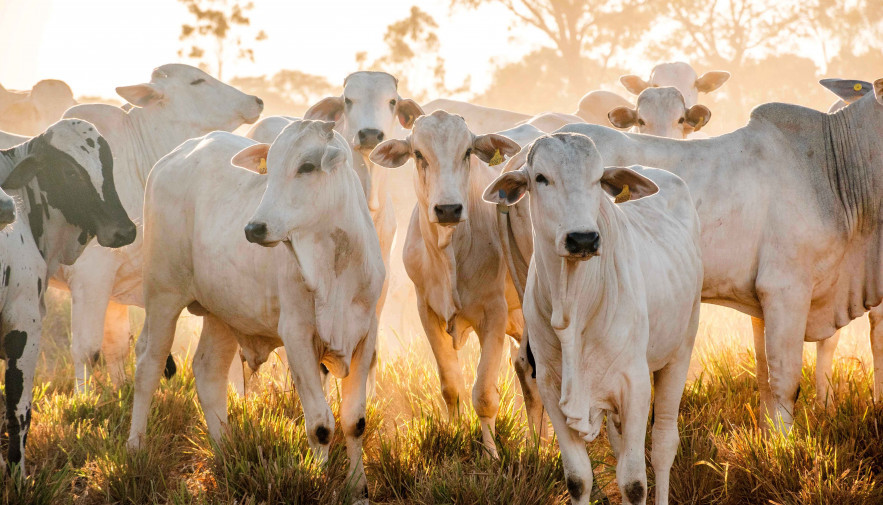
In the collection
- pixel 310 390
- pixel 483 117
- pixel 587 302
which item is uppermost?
pixel 483 117

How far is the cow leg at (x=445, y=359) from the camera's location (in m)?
6.18

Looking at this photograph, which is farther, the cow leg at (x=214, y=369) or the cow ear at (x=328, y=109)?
the cow ear at (x=328, y=109)

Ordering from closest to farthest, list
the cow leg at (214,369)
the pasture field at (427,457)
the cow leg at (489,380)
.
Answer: the pasture field at (427,457)
the cow leg at (489,380)
the cow leg at (214,369)

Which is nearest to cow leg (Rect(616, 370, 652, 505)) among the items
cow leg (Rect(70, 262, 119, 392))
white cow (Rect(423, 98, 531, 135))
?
cow leg (Rect(70, 262, 119, 392))

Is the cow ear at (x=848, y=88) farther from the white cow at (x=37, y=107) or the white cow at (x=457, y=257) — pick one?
the white cow at (x=37, y=107)

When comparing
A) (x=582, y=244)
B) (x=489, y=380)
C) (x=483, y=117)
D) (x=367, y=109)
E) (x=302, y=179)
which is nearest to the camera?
(x=582, y=244)

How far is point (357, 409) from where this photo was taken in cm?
534

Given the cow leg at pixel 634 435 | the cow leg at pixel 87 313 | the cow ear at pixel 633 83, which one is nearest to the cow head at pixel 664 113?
the cow ear at pixel 633 83

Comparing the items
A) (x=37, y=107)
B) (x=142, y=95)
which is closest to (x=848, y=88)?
(x=142, y=95)

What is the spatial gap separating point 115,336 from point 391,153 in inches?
146

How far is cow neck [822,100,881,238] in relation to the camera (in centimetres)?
616

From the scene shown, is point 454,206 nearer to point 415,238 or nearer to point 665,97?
point 415,238

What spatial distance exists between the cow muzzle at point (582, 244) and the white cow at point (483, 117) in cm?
725

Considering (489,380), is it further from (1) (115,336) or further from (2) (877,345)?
(1) (115,336)
